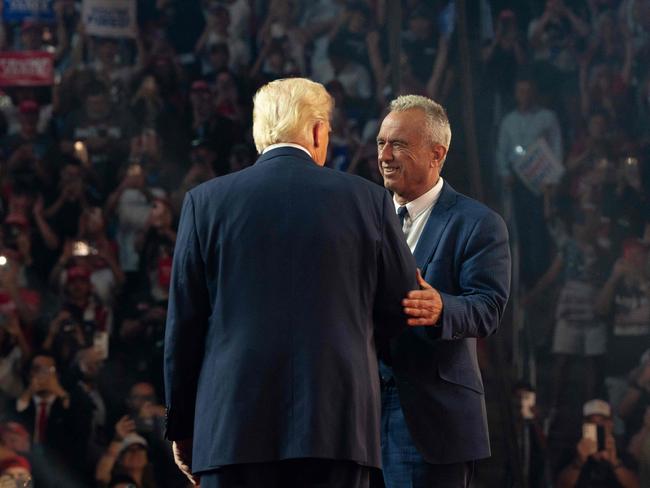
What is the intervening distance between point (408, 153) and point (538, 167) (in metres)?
6.74

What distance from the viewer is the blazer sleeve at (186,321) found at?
2.42 m

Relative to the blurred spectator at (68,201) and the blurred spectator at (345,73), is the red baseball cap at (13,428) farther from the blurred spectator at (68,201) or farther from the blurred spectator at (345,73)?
the blurred spectator at (345,73)

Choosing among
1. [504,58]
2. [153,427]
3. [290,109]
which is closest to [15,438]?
[153,427]

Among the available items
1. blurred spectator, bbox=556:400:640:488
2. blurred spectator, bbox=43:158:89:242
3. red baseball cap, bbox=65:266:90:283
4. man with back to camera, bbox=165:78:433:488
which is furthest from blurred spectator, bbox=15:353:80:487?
man with back to camera, bbox=165:78:433:488

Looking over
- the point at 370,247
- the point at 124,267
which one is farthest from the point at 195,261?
the point at 124,267

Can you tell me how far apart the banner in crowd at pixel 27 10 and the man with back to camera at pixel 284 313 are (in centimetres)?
740

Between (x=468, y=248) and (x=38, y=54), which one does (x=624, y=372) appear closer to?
(x=38, y=54)

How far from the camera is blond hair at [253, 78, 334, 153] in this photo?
2.47 metres

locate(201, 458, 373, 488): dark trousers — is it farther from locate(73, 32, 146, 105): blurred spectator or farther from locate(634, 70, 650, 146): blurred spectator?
locate(634, 70, 650, 146): blurred spectator

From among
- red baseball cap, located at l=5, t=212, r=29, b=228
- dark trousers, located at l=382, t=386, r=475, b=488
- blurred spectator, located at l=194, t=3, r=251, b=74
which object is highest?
blurred spectator, located at l=194, t=3, r=251, b=74

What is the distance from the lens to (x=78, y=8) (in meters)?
9.56

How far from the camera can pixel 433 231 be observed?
10.1 ft

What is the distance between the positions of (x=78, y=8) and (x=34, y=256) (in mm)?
2256

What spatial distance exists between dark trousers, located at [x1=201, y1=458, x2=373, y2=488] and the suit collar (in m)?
0.65
